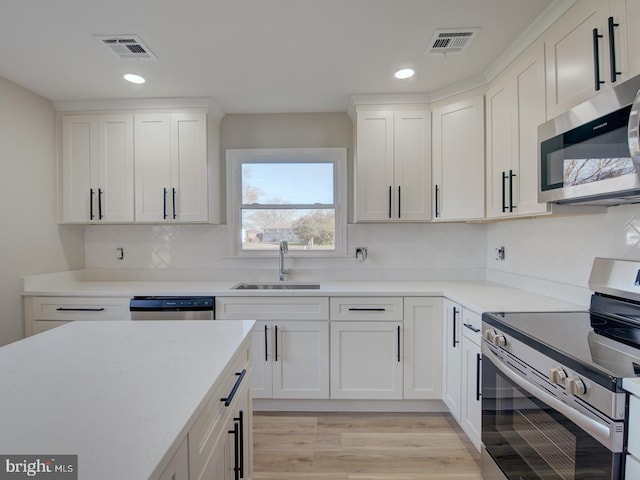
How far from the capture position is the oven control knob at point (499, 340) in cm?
149

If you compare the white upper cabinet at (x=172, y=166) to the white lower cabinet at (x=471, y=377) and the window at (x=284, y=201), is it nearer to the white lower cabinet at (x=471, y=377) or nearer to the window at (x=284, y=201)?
the window at (x=284, y=201)

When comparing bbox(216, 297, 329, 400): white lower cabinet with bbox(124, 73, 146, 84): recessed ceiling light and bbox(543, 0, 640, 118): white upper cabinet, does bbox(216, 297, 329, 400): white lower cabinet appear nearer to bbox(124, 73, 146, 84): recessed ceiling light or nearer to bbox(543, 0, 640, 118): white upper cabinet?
bbox(124, 73, 146, 84): recessed ceiling light

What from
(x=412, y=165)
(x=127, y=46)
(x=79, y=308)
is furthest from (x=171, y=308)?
(x=412, y=165)

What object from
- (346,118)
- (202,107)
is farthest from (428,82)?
(202,107)

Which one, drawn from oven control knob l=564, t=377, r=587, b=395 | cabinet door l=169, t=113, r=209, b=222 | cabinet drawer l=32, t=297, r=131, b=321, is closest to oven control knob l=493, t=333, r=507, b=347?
oven control knob l=564, t=377, r=587, b=395

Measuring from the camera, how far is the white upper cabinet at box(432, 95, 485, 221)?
2391 millimetres

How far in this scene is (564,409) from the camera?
43.8 inches

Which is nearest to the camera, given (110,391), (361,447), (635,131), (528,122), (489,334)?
(110,391)

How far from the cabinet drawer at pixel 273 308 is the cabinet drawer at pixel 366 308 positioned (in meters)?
0.08

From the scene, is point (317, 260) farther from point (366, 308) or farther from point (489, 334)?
point (489, 334)

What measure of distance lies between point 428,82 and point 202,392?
2551 mm

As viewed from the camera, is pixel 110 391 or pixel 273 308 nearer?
pixel 110 391

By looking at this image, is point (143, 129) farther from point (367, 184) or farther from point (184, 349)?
point (184, 349)

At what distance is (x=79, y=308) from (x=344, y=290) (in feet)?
6.78
